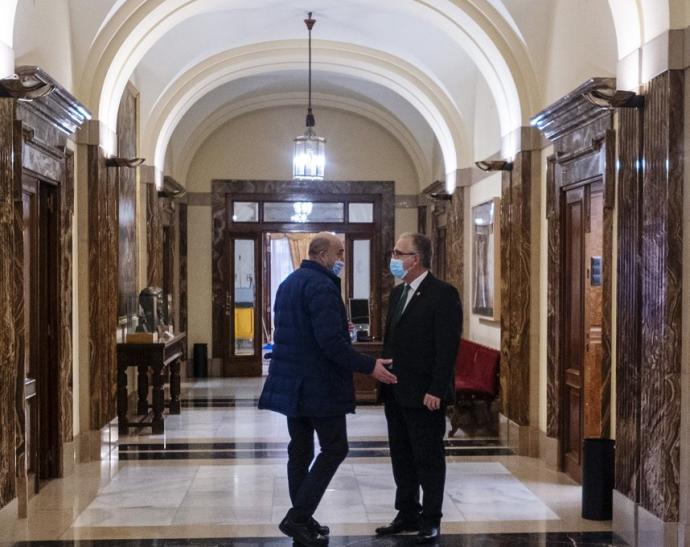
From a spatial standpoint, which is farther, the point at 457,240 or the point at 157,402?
the point at 457,240

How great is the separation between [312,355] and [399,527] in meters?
1.19

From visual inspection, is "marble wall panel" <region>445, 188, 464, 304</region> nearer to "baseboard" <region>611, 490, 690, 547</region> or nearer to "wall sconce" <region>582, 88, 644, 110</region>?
"baseboard" <region>611, 490, 690, 547</region>

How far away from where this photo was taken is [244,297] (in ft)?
45.5

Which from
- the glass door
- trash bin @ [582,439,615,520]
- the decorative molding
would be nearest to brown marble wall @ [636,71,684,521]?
trash bin @ [582,439,615,520]

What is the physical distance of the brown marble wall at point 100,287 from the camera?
7184 mm

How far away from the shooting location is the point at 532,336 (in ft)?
24.4

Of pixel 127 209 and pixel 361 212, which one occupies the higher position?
pixel 361 212

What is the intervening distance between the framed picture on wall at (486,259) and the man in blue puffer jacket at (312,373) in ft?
14.1

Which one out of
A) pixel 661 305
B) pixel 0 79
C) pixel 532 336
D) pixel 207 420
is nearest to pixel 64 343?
pixel 0 79

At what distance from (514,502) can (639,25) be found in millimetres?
3057

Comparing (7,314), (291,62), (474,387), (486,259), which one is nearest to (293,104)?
(291,62)

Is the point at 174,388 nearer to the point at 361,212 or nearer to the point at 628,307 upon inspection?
the point at 361,212

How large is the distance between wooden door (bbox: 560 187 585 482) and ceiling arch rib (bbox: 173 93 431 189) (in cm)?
676

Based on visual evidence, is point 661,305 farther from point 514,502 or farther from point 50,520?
point 50,520
